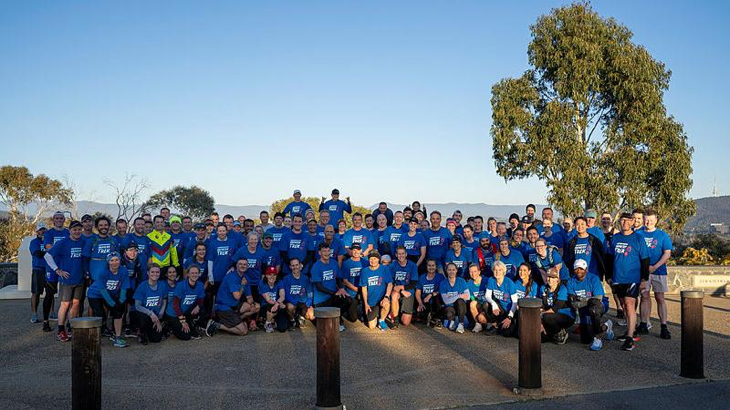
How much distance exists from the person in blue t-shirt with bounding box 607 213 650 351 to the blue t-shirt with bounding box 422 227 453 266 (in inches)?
121

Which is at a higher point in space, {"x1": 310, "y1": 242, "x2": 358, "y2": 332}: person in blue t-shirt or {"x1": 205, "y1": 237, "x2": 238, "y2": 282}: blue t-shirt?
{"x1": 205, "y1": 237, "x2": 238, "y2": 282}: blue t-shirt

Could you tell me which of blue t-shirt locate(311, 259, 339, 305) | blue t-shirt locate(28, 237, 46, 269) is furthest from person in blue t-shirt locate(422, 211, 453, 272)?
blue t-shirt locate(28, 237, 46, 269)

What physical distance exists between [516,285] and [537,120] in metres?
15.2

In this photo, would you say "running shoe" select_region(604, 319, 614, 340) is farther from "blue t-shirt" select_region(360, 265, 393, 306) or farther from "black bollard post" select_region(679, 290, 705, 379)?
"blue t-shirt" select_region(360, 265, 393, 306)

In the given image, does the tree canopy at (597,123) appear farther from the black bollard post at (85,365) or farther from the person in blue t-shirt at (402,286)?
the black bollard post at (85,365)

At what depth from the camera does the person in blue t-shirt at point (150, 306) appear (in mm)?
8625

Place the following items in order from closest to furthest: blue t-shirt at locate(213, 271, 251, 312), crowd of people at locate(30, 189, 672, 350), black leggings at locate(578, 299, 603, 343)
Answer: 1. black leggings at locate(578, 299, 603, 343)
2. crowd of people at locate(30, 189, 672, 350)
3. blue t-shirt at locate(213, 271, 251, 312)

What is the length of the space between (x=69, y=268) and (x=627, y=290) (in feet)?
26.7

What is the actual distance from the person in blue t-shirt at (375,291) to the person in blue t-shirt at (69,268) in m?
4.36

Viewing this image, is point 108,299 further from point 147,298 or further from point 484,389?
point 484,389

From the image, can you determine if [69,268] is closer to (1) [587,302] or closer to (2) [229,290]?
(2) [229,290]

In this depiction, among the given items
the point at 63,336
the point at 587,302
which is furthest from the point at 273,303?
the point at 587,302

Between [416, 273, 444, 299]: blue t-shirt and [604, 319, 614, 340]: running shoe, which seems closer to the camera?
[604, 319, 614, 340]: running shoe

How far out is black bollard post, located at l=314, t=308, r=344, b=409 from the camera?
17.3 feet
